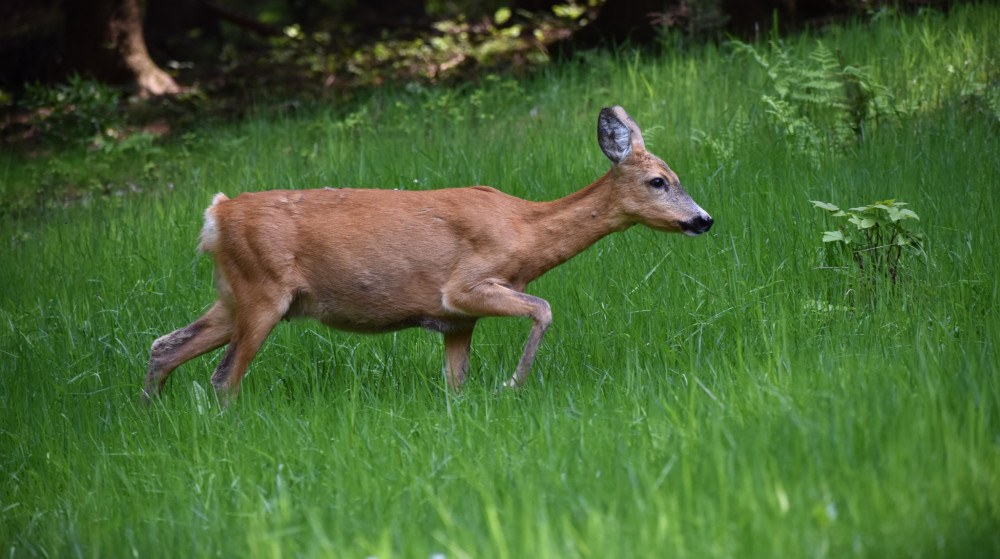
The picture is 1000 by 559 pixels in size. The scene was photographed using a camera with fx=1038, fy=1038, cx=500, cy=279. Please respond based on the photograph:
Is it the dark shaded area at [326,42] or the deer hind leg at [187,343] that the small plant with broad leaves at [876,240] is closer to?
the deer hind leg at [187,343]

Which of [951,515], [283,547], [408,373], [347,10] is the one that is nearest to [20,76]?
[347,10]

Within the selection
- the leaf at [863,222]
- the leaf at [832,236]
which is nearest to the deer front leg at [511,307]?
the leaf at [832,236]

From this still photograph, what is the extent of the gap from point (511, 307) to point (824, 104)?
167 inches

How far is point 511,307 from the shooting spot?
17.7 ft

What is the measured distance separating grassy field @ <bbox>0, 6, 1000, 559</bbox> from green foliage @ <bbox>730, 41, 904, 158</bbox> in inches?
2.3

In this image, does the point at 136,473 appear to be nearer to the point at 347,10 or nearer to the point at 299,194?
the point at 299,194

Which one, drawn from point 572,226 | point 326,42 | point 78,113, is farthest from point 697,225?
point 326,42

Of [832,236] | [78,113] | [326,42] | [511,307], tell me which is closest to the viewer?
[511,307]

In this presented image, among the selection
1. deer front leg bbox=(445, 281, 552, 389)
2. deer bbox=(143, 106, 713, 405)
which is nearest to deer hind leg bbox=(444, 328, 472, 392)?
deer bbox=(143, 106, 713, 405)

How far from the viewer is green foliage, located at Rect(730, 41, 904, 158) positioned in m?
7.86

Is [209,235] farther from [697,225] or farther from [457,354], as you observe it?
[697,225]

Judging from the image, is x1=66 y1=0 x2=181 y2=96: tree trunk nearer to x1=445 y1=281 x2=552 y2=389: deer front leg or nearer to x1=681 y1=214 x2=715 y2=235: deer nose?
x1=445 y1=281 x2=552 y2=389: deer front leg

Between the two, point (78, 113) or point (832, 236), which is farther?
point (78, 113)

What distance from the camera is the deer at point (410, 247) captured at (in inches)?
219
